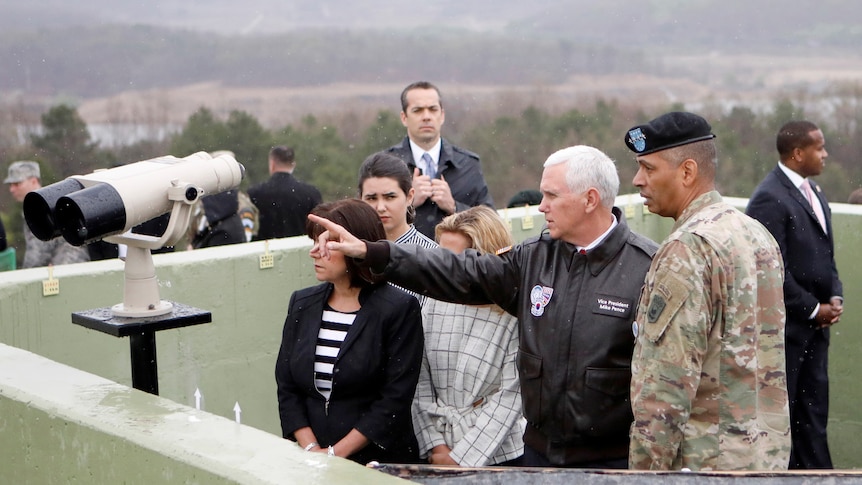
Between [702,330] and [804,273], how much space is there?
3.08 m

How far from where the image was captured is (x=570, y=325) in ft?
10.9

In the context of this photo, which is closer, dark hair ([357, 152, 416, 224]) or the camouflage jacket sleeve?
the camouflage jacket sleeve

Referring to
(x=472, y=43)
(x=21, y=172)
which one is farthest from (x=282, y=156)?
(x=472, y=43)

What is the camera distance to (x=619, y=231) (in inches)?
134

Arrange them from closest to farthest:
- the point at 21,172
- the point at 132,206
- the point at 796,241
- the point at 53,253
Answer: the point at 132,206 < the point at 796,241 < the point at 53,253 < the point at 21,172

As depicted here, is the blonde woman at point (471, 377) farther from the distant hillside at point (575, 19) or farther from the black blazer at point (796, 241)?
the distant hillside at point (575, 19)

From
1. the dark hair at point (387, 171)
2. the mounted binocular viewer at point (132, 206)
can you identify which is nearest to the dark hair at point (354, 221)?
the mounted binocular viewer at point (132, 206)

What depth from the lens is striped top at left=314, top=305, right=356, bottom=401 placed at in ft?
12.5

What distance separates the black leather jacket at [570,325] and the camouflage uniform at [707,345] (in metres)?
0.22

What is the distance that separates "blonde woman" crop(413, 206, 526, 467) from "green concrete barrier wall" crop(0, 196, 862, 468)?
1569mm

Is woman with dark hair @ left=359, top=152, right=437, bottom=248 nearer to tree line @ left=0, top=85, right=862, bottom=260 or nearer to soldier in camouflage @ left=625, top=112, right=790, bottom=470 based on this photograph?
soldier in camouflage @ left=625, top=112, right=790, bottom=470

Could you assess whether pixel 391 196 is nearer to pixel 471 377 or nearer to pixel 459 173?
pixel 471 377

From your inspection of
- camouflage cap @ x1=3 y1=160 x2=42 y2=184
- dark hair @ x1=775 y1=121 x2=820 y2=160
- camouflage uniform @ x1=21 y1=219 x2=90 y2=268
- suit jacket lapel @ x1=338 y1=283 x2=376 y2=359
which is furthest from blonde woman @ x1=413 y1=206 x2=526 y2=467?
camouflage cap @ x1=3 y1=160 x2=42 y2=184

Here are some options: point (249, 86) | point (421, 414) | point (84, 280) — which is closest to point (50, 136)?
point (249, 86)
